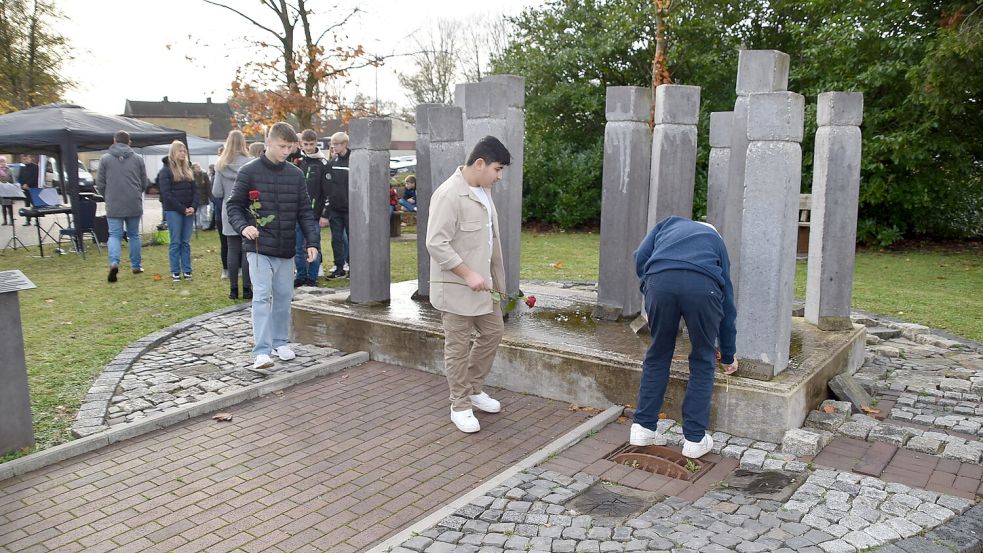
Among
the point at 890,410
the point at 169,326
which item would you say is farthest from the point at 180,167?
the point at 890,410

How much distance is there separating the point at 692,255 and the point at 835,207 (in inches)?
114

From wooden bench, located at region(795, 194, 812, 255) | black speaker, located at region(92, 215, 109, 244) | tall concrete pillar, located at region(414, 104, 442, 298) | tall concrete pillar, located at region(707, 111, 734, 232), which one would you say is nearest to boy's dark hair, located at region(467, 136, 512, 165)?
tall concrete pillar, located at region(414, 104, 442, 298)

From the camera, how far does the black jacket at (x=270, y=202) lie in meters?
6.47

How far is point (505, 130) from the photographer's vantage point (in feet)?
22.2

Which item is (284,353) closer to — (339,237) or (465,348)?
(465,348)

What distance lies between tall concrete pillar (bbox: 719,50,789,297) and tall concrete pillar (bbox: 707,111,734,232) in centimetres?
27

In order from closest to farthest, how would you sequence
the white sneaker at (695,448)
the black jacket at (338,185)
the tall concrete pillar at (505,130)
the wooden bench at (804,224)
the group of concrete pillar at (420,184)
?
the white sneaker at (695,448)
the tall concrete pillar at (505,130)
the group of concrete pillar at (420,184)
the black jacket at (338,185)
the wooden bench at (804,224)

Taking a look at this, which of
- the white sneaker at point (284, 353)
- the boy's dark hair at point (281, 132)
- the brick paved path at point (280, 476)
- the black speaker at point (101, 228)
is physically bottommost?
the brick paved path at point (280, 476)

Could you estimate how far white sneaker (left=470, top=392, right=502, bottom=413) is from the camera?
570 cm

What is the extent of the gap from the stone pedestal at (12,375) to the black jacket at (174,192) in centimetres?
583

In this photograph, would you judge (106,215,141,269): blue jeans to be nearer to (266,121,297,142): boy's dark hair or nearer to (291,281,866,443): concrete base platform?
(291,281,866,443): concrete base platform

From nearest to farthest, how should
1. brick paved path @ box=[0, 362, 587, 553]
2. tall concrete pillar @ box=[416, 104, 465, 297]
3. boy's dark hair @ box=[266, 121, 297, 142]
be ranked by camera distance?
brick paved path @ box=[0, 362, 587, 553], boy's dark hair @ box=[266, 121, 297, 142], tall concrete pillar @ box=[416, 104, 465, 297]

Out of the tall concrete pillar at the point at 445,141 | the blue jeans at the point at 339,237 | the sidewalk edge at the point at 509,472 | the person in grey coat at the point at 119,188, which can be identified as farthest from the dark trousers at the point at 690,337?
the person in grey coat at the point at 119,188

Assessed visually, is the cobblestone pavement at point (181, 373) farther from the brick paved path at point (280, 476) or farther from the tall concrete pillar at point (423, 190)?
the tall concrete pillar at point (423, 190)
